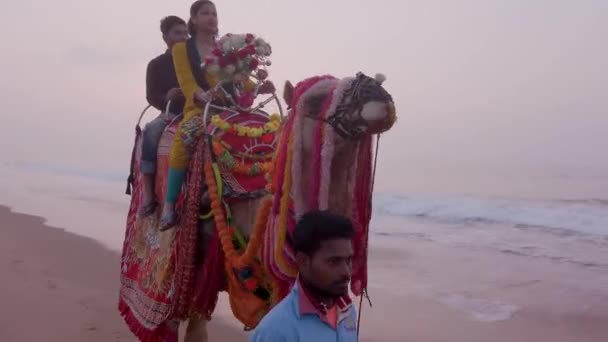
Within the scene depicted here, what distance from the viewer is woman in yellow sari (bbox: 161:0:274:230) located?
460 centimetres

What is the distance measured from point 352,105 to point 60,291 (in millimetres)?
6147

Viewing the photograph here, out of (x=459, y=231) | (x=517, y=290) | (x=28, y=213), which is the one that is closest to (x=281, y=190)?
(x=517, y=290)

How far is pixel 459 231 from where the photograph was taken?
1585 centimetres


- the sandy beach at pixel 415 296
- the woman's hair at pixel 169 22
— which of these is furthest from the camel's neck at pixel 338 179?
the sandy beach at pixel 415 296

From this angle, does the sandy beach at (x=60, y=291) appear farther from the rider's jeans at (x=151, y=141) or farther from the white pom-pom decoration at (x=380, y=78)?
the white pom-pom decoration at (x=380, y=78)

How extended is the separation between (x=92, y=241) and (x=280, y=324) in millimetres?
11232

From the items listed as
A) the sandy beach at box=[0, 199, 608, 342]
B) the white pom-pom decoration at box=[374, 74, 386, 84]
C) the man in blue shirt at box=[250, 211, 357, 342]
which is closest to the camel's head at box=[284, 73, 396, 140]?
the white pom-pom decoration at box=[374, 74, 386, 84]

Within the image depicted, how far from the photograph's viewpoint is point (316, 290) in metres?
2.34

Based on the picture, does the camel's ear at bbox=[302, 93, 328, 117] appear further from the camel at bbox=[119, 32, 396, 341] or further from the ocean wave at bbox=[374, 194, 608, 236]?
the ocean wave at bbox=[374, 194, 608, 236]

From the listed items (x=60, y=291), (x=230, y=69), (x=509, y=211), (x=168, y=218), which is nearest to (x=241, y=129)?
(x=230, y=69)

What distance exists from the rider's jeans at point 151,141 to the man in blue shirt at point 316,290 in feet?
9.78

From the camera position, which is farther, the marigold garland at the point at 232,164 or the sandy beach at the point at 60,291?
the sandy beach at the point at 60,291

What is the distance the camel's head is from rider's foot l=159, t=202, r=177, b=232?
5.50 feet

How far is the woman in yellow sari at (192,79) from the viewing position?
181 inches
